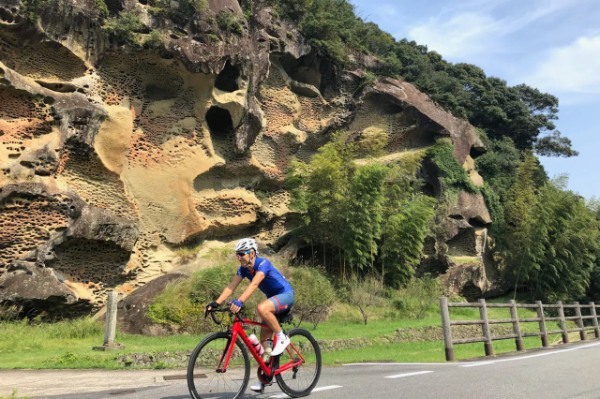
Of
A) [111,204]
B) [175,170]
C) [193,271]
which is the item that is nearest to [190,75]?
[175,170]

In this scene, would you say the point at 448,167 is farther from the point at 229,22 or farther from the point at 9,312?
the point at 9,312

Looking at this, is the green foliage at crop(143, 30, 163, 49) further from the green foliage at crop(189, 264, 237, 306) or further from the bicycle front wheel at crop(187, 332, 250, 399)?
the bicycle front wheel at crop(187, 332, 250, 399)

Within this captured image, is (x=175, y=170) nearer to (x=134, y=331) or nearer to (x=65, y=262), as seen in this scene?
(x=65, y=262)

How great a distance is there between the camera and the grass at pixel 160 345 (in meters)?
8.76

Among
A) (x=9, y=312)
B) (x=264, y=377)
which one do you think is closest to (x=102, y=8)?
(x=9, y=312)

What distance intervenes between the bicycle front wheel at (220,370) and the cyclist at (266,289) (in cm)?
22

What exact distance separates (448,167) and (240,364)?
2294 centimetres

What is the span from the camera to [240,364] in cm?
431

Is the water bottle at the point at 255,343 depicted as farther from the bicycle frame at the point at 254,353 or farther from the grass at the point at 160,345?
the grass at the point at 160,345

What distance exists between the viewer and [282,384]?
4.52 metres

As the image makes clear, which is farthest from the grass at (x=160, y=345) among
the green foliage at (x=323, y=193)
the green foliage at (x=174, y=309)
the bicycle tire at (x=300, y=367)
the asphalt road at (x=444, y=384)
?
the green foliage at (x=323, y=193)

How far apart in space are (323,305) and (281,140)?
985 cm

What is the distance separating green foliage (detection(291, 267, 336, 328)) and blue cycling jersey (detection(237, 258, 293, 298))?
1036cm

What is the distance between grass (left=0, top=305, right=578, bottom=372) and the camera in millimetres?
8758
